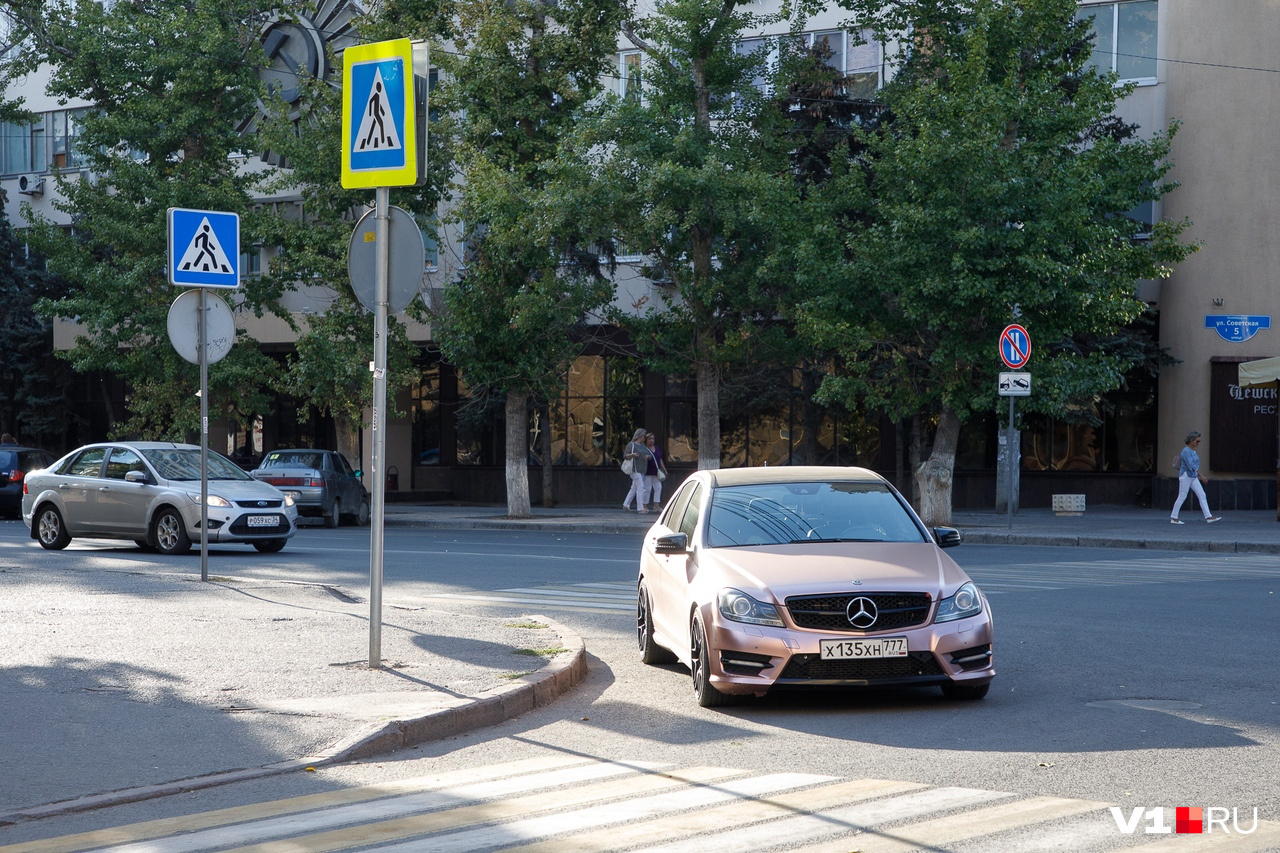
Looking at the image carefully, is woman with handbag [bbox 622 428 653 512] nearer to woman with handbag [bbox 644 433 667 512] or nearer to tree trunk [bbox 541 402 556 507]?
woman with handbag [bbox 644 433 667 512]

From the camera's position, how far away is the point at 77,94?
37344 millimetres

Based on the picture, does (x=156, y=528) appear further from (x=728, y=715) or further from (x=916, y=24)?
(x=916, y=24)

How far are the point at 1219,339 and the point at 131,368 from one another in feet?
85.6

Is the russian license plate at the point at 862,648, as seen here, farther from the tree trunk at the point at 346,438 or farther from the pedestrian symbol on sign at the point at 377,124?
the tree trunk at the point at 346,438

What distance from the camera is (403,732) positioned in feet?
24.7

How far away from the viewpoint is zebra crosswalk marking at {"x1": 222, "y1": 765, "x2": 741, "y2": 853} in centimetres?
543

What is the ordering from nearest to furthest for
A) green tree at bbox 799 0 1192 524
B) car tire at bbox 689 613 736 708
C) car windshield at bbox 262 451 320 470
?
car tire at bbox 689 613 736 708 → green tree at bbox 799 0 1192 524 → car windshield at bbox 262 451 320 470

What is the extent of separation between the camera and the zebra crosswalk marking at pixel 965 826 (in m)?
5.29

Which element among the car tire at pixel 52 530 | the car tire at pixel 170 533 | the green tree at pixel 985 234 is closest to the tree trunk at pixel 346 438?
the green tree at pixel 985 234

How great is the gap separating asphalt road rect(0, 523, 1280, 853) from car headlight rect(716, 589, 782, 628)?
556 millimetres

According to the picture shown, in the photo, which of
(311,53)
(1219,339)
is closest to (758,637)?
(1219,339)

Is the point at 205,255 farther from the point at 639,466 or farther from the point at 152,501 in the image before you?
the point at 639,466

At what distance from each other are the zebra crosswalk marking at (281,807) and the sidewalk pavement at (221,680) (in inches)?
13.6

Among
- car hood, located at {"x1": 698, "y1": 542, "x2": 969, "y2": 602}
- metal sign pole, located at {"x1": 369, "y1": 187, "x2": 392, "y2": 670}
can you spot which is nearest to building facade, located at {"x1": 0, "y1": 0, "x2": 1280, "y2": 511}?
metal sign pole, located at {"x1": 369, "y1": 187, "x2": 392, "y2": 670}
